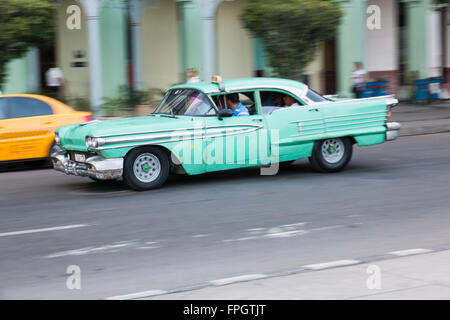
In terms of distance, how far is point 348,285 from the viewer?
5.92m

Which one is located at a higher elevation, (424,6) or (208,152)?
(424,6)

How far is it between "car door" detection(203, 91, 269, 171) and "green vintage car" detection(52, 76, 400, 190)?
0.05 feet

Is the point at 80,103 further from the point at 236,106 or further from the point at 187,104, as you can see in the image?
the point at 236,106

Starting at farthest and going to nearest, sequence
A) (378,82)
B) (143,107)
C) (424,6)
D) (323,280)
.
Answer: (424,6)
(378,82)
(143,107)
(323,280)

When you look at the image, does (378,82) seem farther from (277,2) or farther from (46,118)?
(46,118)

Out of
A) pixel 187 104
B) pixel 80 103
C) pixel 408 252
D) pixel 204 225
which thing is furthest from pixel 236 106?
pixel 80 103

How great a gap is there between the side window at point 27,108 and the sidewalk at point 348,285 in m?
8.46

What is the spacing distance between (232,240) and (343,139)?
4582mm

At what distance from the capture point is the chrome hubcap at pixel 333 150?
39.2 ft

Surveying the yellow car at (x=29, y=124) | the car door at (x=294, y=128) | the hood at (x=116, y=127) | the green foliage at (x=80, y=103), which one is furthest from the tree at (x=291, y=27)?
the hood at (x=116, y=127)

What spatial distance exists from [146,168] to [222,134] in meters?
1.17

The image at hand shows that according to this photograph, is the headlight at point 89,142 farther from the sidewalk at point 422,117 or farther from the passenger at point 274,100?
the sidewalk at point 422,117

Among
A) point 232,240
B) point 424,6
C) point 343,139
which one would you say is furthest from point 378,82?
point 232,240

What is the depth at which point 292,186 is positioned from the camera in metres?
11.1
